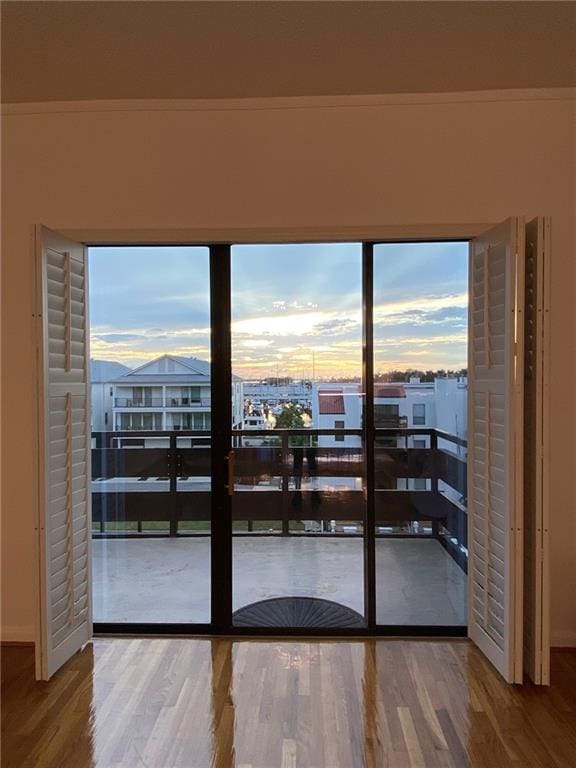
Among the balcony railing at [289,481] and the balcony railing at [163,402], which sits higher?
the balcony railing at [163,402]

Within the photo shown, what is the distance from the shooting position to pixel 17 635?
3186mm

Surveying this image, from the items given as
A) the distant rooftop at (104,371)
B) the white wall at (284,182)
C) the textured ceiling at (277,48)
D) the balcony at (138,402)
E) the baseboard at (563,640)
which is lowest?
the baseboard at (563,640)

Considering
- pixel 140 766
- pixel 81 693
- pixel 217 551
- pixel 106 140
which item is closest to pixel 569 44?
pixel 106 140

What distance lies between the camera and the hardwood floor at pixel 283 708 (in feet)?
7.27

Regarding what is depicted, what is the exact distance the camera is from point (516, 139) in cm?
303

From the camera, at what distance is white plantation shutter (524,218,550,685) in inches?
103

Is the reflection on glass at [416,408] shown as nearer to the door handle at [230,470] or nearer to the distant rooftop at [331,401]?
the distant rooftop at [331,401]

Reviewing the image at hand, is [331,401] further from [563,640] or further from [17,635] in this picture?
[17,635]

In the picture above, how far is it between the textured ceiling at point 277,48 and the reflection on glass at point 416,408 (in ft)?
2.97

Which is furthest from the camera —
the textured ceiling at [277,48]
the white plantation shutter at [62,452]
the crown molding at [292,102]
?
the crown molding at [292,102]

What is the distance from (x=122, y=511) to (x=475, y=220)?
2.61 m

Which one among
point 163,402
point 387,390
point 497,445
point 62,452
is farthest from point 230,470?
point 497,445

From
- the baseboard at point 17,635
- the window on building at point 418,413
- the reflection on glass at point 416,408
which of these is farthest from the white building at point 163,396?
the baseboard at point 17,635

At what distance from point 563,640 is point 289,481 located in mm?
1710
